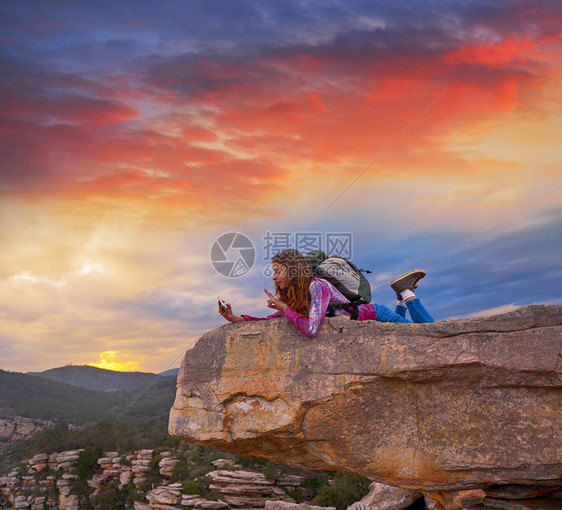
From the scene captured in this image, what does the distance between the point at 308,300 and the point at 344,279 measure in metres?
0.66

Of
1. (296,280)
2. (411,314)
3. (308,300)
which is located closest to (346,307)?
(308,300)

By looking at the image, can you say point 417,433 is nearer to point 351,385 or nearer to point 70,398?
point 351,385

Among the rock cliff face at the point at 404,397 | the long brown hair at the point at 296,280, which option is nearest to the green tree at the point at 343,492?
the rock cliff face at the point at 404,397

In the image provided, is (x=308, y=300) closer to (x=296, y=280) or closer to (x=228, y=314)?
(x=296, y=280)

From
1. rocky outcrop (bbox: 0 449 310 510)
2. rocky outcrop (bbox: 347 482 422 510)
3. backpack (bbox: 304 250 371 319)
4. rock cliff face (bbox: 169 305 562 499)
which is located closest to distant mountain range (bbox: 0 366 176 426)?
rocky outcrop (bbox: 0 449 310 510)

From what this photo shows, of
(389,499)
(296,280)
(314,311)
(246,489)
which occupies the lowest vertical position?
(246,489)

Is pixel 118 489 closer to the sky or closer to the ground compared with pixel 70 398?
closer to the ground

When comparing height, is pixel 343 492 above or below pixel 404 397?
below

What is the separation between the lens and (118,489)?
31.7m

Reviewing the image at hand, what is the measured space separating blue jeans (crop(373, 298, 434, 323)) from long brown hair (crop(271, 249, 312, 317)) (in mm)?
1027

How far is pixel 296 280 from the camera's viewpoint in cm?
670

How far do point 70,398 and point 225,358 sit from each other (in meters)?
57.2

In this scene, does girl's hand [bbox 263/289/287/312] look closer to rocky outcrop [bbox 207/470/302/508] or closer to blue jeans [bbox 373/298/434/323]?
blue jeans [bbox 373/298/434/323]

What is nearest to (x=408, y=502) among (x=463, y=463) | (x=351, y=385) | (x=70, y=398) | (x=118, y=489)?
(x=463, y=463)
